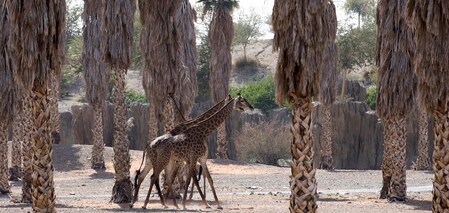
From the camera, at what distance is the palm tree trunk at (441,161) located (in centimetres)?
1800

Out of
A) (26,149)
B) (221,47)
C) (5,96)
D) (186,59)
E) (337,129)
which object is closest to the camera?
(26,149)

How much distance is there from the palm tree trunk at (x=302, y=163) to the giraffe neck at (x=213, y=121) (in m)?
8.78

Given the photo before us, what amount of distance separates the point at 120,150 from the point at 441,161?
13492mm

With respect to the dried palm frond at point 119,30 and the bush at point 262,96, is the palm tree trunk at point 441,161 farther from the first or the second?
the bush at point 262,96

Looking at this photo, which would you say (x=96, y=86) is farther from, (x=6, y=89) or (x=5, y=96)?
(x=6, y=89)

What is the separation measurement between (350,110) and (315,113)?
1.90 meters

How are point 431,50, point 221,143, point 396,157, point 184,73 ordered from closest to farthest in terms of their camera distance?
point 431,50, point 396,157, point 184,73, point 221,143

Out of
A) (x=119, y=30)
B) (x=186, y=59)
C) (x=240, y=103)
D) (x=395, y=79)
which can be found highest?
(x=119, y=30)

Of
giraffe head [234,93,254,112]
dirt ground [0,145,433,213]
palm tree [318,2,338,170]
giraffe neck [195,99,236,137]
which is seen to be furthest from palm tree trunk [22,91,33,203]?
palm tree [318,2,338,170]

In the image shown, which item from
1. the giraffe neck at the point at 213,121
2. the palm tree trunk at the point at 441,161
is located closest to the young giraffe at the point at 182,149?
the giraffe neck at the point at 213,121

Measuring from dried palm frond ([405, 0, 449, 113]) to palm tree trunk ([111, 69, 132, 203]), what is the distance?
42.3ft

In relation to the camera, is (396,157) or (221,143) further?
(221,143)

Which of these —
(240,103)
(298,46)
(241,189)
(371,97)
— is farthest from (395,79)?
(371,97)

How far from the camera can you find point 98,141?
46281 millimetres
